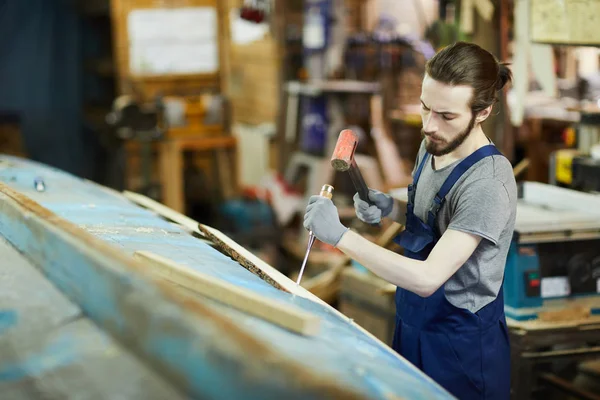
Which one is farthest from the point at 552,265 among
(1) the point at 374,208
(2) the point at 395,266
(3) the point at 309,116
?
(3) the point at 309,116

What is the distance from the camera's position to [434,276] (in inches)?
84.3

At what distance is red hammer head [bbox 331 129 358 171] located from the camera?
2.43 metres

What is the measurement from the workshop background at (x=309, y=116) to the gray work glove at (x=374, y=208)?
0.81 meters

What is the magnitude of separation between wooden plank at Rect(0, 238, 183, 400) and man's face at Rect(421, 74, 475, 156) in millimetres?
1120

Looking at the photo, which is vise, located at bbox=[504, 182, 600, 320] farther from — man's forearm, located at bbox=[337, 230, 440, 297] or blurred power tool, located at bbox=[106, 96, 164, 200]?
blurred power tool, located at bbox=[106, 96, 164, 200]

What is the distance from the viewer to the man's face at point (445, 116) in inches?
88.9

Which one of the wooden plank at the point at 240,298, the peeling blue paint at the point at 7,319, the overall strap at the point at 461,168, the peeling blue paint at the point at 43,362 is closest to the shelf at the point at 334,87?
the overall strap at the point at 461,168

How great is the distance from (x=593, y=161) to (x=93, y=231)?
8.35ft

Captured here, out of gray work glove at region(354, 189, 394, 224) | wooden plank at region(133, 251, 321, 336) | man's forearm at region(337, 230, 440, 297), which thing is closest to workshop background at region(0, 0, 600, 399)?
gray work glove at region(354, 189, 394, 224)

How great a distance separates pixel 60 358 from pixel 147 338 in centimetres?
21

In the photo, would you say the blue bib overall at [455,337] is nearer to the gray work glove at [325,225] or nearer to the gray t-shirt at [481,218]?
the gray t-shirt at [481,218]

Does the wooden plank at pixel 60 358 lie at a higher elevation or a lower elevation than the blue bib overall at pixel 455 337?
higher

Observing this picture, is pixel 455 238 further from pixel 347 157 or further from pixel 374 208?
pixel 374 208

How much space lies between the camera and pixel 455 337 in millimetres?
2389
